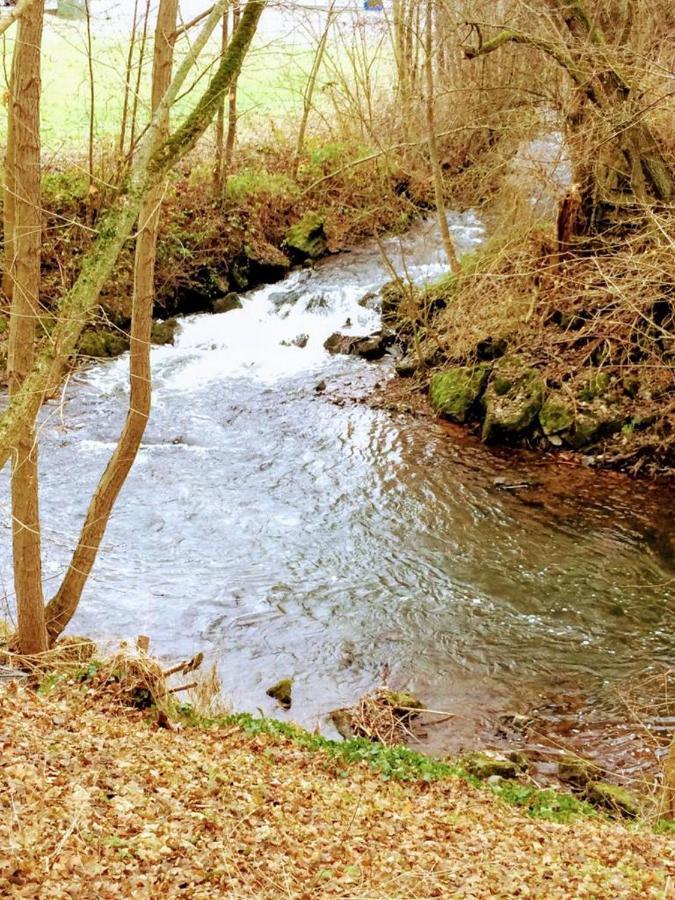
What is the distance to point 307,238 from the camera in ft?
71.4

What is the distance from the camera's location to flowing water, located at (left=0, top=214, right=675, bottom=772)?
8758 millimetres

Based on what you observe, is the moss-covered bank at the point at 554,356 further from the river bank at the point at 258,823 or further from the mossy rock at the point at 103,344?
the river bank at the point at 258,823

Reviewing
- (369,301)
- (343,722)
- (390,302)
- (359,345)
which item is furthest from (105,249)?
(369,301)

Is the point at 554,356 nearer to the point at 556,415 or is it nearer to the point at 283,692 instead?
the point at 556,415

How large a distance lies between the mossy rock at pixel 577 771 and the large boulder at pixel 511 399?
7482 mm

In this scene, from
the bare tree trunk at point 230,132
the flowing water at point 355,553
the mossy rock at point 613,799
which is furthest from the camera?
the bare tree trunk at point 230,132

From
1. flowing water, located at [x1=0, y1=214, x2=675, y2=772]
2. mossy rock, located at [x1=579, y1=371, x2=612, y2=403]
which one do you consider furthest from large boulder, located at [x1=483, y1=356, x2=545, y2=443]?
mossy rock, located at [x1=579, y1=371, x2=612, y2=403]

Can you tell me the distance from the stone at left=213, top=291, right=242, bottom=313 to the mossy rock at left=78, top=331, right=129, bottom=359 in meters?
2.66

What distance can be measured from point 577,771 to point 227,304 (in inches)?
581

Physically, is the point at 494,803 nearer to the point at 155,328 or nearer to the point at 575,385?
the point at 575,385

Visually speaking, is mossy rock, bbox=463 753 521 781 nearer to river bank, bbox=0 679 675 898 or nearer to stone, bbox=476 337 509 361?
river bank, bbox=0 679 675 898

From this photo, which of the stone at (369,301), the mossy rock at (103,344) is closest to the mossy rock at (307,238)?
the stone at (369,301)

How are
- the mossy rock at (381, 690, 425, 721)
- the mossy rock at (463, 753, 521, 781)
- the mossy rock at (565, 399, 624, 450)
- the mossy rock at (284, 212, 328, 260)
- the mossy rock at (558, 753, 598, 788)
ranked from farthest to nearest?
the mossy rock at (284, 212, 328, 260) → the mossy rock at (565, 399, 624, 450) → the mossy rock at (381, 690, 425, 721) → the mossy rock at (558, 753, 598, 788) → the mossy rock at (463, 753, 521, 781)

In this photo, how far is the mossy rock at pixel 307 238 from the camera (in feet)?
71.1
